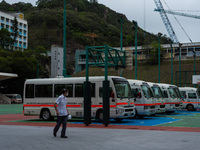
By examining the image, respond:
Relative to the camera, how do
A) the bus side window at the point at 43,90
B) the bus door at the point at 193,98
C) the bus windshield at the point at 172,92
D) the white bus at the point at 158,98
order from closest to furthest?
the bus side window at the point at 43,90 < the white bus at the point at 158,98 < the bus windshield at the point at 172,92 < the bus door at the point at 193,98

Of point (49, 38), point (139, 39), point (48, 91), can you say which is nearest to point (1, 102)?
point (48, 91)

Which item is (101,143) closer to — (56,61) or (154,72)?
(154,72)

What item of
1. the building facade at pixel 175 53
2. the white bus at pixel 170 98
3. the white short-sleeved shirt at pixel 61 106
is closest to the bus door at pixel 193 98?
the white bus at pixel 170 98

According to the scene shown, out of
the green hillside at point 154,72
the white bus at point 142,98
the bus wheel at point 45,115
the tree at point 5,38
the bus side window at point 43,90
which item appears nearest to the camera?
the bus wheel at point 45,115

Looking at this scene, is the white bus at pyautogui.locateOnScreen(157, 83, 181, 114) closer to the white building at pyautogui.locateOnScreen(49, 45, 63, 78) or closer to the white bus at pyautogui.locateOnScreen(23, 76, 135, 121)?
the white bus at pyautogui.locateOnScreen(23, 76, 135, 121)

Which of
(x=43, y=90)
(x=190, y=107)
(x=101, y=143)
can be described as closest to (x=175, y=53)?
(x=190, y=107)

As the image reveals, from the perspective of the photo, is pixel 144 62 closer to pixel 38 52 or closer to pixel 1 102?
pixel 38 52

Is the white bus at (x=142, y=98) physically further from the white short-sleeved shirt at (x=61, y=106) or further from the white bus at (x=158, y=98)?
the white short-sleeved shirt at (x=61, y=106)

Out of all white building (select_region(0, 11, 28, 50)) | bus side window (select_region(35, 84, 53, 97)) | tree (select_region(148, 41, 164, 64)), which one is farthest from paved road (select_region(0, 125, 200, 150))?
white building (select_region(0, 11, 28, 50))

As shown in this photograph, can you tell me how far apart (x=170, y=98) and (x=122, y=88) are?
1101 cm

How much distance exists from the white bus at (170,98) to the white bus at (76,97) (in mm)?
9377

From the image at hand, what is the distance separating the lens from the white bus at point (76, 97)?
1966cm

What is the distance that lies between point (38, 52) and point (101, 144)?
99680 mm

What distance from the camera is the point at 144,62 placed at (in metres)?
109
